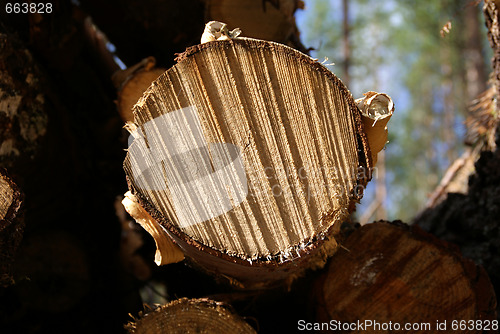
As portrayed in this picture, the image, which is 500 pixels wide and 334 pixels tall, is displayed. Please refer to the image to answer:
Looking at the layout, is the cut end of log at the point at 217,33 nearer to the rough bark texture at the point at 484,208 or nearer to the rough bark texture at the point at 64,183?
the rough bark texture at the point at 64,183

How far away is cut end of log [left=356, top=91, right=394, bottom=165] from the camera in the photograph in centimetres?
111

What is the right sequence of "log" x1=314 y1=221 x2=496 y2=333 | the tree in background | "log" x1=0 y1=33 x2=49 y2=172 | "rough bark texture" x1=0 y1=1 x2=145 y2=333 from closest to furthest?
"log" x1=314 y1=221 x2=496 y2=333 → "log" x1=0 y1=33 x2=49 y2=172 → "rough bark texture" x1=0 y1=1 x2=145 y2=333 → the tree in background

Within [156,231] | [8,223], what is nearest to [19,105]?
[8,223]

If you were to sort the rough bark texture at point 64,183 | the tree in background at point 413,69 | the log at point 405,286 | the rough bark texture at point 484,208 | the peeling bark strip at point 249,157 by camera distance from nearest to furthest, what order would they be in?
the peeling bark strip at point 249,157 → the log at point 405,286 → the rough bark texture at point 64,183 → the rough bark texture at point 484,208 → the tree in background at point 413,69

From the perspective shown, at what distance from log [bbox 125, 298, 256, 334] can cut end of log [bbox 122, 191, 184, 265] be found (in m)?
0.13

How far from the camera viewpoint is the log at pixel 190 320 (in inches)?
48.3

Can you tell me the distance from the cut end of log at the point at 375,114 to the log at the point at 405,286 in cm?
47

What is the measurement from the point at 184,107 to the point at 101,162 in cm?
143

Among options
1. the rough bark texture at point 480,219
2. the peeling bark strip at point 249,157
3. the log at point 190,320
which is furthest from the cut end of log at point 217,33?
the rough bark texture at point 480,219

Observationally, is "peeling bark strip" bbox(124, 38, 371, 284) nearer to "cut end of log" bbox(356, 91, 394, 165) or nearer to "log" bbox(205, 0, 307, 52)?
"cut end of log" bbox(356, 91, 394, 165)

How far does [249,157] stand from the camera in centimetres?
108

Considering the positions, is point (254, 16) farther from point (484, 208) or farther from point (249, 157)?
point (484, 208)

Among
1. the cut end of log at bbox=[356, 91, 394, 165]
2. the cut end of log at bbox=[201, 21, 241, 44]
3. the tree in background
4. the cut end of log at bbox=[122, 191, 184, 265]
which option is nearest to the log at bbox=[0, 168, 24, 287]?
the cut end of log at bbox=[122, 191, 184, 265]

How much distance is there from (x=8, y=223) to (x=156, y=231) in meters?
0.42
